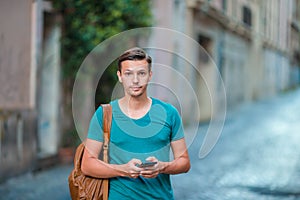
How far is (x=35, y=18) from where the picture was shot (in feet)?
32.1

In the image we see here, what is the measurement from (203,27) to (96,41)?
10566 mm

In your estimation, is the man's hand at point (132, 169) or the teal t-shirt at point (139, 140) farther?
the teal t-shirt at point (139, 140)

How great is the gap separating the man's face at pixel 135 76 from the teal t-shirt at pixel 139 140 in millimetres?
115

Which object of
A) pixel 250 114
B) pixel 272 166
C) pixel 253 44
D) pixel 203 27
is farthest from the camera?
pixel 253 44

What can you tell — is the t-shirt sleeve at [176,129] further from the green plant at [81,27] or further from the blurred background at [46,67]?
the green plant at [81,27]

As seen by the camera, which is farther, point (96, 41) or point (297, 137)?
point (297, 137)

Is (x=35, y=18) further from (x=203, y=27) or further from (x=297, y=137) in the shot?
(x=203, y=27)

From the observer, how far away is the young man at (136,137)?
111 inches

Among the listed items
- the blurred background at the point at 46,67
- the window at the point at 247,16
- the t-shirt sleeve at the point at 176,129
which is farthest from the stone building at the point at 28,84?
the window at the point at 247,16

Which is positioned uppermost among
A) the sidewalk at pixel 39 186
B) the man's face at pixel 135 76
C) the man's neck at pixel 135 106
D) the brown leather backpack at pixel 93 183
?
the man's face at pixel 135 76

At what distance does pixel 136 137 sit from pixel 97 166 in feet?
0.70

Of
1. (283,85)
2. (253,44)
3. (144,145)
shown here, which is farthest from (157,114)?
(283,85)

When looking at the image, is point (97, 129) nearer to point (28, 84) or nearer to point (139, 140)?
point (139, 140)

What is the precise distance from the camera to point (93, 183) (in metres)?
2.88
